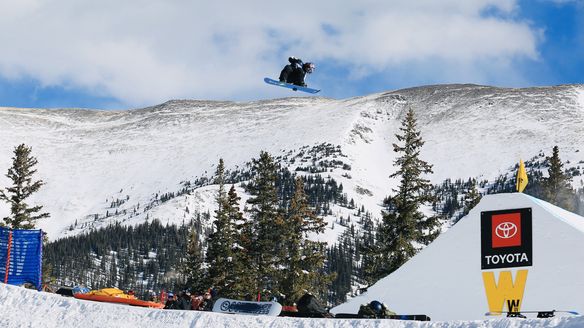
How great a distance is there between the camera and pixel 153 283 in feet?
655

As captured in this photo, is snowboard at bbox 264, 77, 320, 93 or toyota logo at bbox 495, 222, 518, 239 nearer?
toyota logo at bbox 495, 222, 518, 239

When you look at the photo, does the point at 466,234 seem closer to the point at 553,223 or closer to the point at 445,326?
the point at 553,223

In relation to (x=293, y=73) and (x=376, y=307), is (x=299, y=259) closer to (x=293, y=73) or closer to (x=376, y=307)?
(x=293, y=73)

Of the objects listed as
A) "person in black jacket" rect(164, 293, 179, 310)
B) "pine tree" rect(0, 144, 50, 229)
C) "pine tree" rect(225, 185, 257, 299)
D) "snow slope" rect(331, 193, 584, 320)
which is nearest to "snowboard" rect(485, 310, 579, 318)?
"snow slope" rect(331, 193, 584, 320)

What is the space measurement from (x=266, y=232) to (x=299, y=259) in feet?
11.5

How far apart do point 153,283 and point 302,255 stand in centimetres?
16355

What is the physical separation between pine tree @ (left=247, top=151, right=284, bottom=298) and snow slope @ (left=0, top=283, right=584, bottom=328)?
20.7 m

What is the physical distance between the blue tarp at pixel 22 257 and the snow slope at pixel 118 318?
5.49 ft

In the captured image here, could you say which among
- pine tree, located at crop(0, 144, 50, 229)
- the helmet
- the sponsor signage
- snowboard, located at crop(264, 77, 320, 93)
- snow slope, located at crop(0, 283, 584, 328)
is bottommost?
snow slope, located at crop(0, 283, 584, 328)

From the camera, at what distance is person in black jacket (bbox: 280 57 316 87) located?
26.1m

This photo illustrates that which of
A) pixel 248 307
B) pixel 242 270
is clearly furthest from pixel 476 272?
pixel 242 270

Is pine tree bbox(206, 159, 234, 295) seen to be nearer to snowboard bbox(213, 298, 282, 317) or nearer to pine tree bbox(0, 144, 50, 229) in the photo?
pine tree bbox(0, 144, 50, 229)

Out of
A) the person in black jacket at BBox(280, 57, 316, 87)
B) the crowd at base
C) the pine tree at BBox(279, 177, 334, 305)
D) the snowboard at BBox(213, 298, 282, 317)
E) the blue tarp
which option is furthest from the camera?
the pine tree at BBox(279, 177, 334, 305)

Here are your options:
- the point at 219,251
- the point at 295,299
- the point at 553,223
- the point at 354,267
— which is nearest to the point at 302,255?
the point at 295,299
